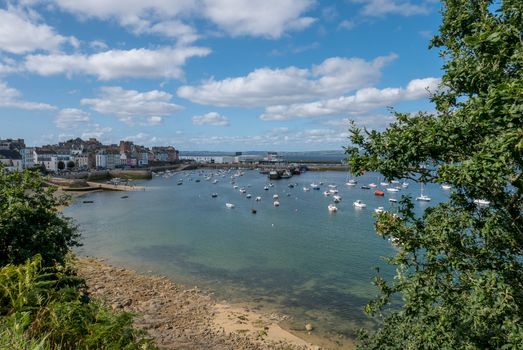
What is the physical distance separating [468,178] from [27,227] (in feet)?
39.7

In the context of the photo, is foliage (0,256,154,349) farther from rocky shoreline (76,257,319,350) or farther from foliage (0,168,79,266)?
rocky shoreline (76,257,319,350)

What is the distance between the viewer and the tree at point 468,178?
15.6ft

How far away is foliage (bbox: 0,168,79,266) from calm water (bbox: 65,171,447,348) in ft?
42.8

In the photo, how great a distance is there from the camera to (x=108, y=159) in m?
156

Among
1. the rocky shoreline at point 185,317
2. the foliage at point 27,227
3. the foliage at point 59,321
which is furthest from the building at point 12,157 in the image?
the foliage at point 59,321

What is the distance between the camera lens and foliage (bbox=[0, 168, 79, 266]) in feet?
35.6

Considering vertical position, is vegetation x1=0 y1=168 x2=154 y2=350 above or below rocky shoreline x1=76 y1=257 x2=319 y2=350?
above

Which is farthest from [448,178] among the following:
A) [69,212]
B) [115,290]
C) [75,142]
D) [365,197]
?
[75,142]

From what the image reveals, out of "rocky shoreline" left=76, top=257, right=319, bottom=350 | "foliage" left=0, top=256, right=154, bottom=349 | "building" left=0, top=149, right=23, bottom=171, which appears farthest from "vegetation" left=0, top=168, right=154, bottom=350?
"building" left=0, top=149, right=23, bottom=171

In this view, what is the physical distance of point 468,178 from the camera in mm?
4809

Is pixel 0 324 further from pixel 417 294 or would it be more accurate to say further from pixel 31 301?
pixel 417 294

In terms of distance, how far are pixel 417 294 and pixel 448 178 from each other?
8.52 feet

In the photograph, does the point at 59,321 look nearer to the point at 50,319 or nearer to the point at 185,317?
the point at 50,319

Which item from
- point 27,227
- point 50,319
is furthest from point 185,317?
point 50,319
